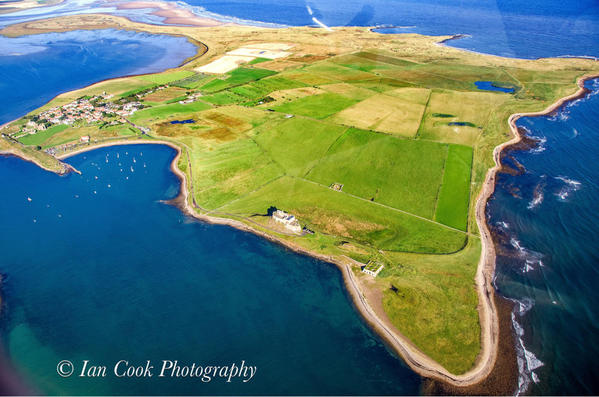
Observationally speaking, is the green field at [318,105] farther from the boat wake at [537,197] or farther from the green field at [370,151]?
the boat wake at [537,197]

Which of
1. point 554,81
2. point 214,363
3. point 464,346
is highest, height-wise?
point 554,81

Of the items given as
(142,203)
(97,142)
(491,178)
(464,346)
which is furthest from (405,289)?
(97,142)

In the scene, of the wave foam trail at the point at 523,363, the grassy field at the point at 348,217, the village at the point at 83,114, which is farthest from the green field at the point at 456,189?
the village at the point at 83,114

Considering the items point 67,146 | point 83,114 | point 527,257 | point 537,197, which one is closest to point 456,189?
point 537,197

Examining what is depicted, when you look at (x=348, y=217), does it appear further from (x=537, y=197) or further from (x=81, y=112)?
(x=81, y=112)

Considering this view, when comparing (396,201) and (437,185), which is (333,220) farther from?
(437,185)
